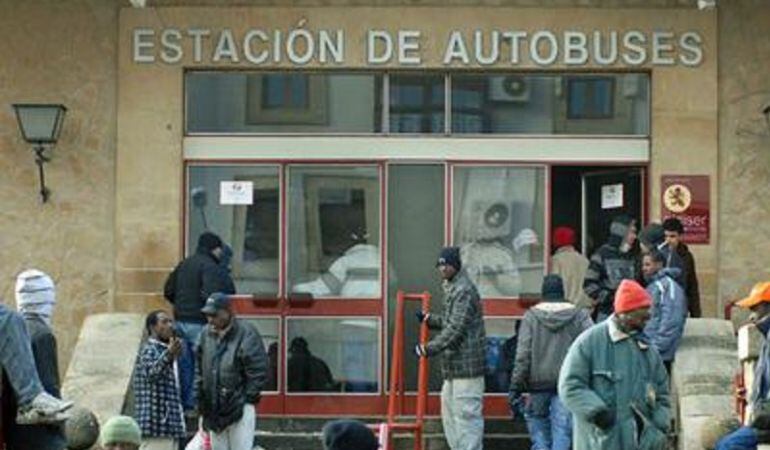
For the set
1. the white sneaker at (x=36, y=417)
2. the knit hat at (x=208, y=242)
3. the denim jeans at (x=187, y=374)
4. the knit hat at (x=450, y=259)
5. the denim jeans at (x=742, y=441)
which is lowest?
the denim jeans at (x=742, y=441)

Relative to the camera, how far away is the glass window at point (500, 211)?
65.2 ft

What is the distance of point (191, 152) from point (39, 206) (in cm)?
152

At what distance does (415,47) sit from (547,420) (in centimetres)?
Result: 454

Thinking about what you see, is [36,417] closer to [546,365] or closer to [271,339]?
[546,365]

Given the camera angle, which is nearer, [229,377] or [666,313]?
[229,377]

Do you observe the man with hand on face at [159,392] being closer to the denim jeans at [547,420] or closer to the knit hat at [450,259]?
the knit hat at [450,259]

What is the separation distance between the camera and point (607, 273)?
60.9ft

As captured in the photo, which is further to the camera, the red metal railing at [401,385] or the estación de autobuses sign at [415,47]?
the estación de autobuses sign at [415,47]

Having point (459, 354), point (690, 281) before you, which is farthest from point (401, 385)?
point (690, 281)

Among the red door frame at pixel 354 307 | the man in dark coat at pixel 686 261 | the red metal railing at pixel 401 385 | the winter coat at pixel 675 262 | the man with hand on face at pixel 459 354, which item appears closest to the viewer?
the man with hand on face at pixel 459 354

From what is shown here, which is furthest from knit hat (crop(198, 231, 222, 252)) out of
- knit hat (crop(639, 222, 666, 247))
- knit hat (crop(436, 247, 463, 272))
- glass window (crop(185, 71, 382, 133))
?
knit hat (crop(639, 222, 666, 247))

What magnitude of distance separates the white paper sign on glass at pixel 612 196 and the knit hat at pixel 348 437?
11.0 metres

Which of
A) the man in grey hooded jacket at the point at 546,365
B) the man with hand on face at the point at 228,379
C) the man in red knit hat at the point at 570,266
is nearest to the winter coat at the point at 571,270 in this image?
the man in red knit hat at the point at 570,266

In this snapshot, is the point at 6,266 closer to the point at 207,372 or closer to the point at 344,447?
the point at 207,372
